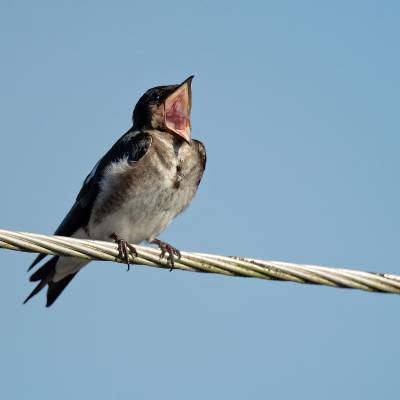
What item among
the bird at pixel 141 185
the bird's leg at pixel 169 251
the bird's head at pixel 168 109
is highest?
the bird's head at pixel 168 109

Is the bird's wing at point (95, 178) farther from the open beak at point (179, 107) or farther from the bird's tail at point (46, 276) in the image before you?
the open beak at point (179, 107)

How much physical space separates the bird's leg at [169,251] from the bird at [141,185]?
Result: 3 cm

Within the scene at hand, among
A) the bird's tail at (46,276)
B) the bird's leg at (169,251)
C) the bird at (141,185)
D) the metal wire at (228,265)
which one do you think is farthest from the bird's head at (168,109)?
the metal wire at (228,265)

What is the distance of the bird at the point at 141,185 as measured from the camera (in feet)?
21.9

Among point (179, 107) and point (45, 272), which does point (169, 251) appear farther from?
point (179, 107)

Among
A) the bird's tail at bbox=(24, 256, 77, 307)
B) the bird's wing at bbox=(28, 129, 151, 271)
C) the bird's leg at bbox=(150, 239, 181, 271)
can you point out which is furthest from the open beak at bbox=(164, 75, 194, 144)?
the bird's tail at bbox=(24, 256, 77, 307)

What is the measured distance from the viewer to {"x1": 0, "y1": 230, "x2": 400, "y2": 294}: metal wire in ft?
12.9

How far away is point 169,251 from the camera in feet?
16.6

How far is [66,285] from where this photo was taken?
7.41 m

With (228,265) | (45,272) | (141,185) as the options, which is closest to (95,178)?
(141,185)

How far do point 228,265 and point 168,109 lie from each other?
3.34 metres

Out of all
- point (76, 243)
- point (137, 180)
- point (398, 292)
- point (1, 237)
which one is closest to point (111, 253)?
point (76, 243)

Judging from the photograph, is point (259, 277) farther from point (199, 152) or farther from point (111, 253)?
point (199, 152)

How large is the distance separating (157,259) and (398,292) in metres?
1.15
